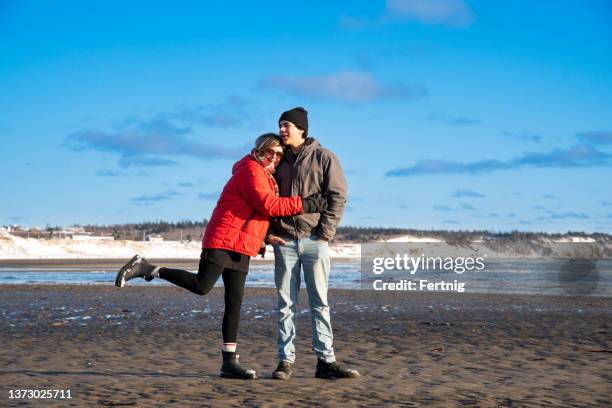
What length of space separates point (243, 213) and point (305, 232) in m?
0.56

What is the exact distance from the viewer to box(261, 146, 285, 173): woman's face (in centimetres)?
683

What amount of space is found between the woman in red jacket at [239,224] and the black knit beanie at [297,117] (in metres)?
0.19

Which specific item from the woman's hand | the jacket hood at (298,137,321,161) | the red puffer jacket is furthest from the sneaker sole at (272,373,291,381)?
the jacket hood at (298,137,321,161)

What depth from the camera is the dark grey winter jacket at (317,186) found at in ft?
22.4

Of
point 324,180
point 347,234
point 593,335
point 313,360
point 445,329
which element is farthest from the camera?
point 347,234

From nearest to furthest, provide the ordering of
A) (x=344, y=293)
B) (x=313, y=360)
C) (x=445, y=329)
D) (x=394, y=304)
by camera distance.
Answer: (x=313, y=360) < (x=445, y=329) < (x=394, y=304) < (x=344, y=293)

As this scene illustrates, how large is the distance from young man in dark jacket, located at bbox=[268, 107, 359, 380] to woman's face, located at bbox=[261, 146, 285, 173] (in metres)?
0.09

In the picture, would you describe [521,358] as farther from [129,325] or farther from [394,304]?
[394,304]

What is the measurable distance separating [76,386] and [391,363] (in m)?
3.03

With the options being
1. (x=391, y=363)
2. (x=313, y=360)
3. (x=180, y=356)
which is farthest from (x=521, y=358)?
(x=180, y=356)

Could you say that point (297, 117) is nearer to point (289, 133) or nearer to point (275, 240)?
point (289, 133)

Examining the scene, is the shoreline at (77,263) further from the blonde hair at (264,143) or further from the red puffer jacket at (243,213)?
the blonde hair at (264,143)

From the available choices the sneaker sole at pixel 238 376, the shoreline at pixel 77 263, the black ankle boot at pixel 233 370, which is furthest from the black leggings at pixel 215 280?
the shoreline at pixel 77 263

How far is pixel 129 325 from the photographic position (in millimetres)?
11727
